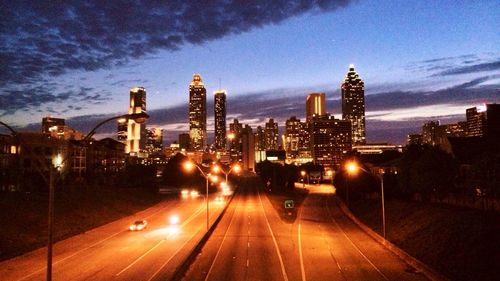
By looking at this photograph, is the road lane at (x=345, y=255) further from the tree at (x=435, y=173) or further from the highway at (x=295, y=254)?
the tree at (x=435, y=173)

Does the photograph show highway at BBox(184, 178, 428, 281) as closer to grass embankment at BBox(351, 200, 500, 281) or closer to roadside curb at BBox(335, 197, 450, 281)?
roadside curb at BBox(335, 197, 450, 281)

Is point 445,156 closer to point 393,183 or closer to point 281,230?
point 281,230

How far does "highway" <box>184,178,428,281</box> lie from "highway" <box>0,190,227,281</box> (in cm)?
262

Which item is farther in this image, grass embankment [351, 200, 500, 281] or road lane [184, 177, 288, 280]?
road lane [184, 177, 288, 280]

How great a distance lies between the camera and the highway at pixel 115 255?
31.7 meters

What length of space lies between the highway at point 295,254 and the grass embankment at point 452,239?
2190 millimetres

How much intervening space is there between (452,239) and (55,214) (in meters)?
45.1

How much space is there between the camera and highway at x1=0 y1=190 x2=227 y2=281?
1248 inches

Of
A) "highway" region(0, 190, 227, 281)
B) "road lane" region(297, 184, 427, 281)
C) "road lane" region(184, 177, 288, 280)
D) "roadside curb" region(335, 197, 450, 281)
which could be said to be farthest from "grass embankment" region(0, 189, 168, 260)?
"roadside curb" region(335, 197, 450, 281)

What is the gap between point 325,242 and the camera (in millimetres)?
45531

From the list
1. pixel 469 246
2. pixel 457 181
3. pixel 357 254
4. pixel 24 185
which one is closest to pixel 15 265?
pixel 357 254

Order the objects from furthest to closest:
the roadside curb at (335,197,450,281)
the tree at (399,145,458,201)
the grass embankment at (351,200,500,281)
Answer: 1. the tree at (399,145,458,201)
2. the roadside curb at (335,197,450,281)
3. the grass embankment at (351,200,500,281)

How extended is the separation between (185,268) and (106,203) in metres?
48.5

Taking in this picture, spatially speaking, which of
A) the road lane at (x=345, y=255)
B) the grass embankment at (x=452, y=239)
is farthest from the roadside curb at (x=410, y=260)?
the grass embankment at (x=452, y=239)
